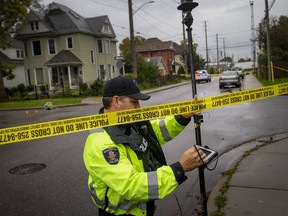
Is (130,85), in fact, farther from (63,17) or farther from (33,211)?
(63,17)

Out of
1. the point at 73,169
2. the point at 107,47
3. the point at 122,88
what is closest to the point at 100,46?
the point at 107,47

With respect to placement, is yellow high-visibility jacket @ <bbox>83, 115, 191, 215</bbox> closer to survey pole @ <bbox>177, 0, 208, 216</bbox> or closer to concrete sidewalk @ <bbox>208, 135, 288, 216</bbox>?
survey pole @ <bbox>177, 0, 208, 216</bbox>

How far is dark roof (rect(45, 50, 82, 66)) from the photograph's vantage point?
114ft

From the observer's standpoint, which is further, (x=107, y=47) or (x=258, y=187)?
(x=107, y=47)

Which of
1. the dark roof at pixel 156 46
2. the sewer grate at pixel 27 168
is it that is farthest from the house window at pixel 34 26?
the dark roof at pixel 156 46

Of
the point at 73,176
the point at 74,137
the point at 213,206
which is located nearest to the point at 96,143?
the point at 213,206

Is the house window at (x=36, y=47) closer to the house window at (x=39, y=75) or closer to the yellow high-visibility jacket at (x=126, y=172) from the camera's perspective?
the house window at (x=39, y=75)

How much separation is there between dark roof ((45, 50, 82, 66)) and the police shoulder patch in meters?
33.7

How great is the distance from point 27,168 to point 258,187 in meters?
4.90

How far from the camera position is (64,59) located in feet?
115

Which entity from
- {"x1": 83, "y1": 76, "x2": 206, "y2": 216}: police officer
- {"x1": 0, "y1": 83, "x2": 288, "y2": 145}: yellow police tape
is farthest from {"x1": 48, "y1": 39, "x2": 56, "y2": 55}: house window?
{"x1": 83, "y1": 76, "x2": 206, "y2": 216}: police officer

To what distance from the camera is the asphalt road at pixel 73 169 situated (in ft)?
15.9

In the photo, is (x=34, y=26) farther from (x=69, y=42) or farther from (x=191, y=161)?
(x=191, y=161)

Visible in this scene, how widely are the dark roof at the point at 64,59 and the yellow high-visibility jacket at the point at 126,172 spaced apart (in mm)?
33493
